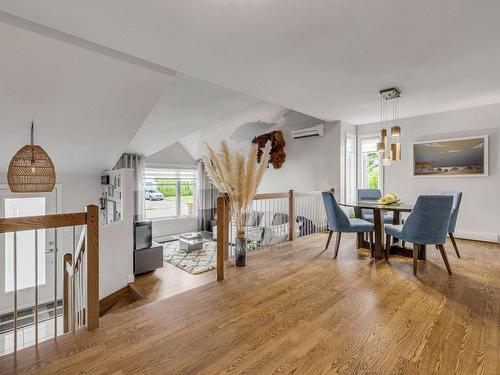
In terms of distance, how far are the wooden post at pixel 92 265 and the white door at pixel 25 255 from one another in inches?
149

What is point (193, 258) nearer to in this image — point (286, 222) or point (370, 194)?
point (286, 222)

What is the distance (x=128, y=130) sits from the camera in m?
4.05

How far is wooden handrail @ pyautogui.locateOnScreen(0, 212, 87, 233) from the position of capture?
151 centimetres

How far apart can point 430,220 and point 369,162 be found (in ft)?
10.1

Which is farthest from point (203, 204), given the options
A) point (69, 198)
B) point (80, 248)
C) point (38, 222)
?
point (38, 222)

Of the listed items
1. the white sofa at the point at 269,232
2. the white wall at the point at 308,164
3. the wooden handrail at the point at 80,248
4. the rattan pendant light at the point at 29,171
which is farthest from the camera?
the white wall at the point at 308,164

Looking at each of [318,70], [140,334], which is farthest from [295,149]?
[140,334]

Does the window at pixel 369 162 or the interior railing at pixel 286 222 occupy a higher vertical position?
the window at pixel 369 162

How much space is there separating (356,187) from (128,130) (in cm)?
461

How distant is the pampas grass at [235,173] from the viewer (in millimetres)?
3014

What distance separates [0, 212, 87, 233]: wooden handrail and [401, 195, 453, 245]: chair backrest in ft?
10.2

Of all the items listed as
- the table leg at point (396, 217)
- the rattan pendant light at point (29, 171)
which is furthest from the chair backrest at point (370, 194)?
the rattan pendant light at point (29, 171)

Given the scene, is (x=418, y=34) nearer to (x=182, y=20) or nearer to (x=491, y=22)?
(x=491, y=22)

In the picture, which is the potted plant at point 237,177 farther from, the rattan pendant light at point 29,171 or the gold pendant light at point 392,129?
the rattan pendant light at point 29,171
